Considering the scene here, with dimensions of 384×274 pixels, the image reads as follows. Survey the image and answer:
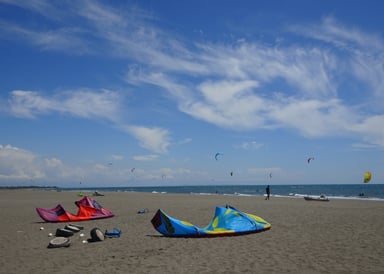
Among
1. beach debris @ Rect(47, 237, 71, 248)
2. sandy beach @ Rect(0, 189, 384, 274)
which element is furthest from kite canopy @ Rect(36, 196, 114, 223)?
beach debris @ Rect(47, 237, 71, 248)

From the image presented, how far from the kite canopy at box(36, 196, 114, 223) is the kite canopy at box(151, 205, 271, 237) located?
471cm

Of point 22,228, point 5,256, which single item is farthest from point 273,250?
point 22,228

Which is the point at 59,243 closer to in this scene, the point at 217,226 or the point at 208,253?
the point at 208,253

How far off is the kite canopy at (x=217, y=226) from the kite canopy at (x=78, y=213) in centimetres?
471

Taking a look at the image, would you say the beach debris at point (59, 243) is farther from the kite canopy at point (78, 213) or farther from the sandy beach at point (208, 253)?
the kite canopy at point (78, 213)

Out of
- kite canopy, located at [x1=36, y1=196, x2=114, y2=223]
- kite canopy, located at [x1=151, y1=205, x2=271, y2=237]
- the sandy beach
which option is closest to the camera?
the sandy beach

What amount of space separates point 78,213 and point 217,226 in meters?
6.17

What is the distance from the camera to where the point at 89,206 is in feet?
44.4

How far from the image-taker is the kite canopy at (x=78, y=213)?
40.8ft

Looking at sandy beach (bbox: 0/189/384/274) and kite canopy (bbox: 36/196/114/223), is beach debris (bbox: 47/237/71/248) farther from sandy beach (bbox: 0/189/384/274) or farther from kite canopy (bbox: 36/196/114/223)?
kite canopy (bbox: 36/196/114/223)

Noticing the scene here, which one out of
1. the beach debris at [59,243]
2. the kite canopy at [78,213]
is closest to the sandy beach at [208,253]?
the beach debris at [59,243]

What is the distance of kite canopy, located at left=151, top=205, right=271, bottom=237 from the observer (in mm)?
8945

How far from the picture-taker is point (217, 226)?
930cm

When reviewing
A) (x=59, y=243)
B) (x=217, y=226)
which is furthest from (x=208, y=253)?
(x=59, y=243)
